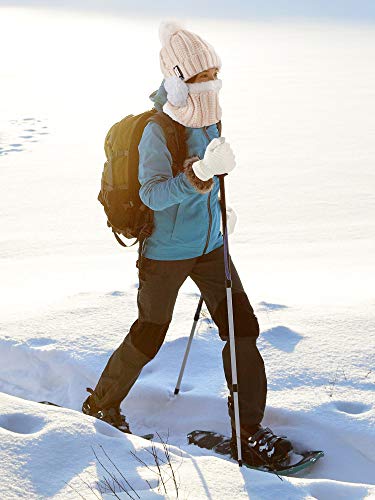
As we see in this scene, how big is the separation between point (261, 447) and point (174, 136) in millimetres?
1391

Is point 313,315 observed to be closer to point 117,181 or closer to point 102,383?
point 102,383

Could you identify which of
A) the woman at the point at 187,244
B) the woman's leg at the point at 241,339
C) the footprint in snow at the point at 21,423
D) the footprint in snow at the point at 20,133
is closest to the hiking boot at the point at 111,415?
the woman at the point at 187,244

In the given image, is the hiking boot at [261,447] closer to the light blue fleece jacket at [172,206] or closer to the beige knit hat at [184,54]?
the light blue fleece jacket at [172,206]

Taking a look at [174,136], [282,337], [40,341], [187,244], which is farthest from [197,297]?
[174,136]

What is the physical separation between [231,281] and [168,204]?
514 mm

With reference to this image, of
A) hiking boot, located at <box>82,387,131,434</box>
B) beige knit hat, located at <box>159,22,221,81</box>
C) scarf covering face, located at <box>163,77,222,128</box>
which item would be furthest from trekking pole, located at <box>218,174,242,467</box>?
hiking boot, located at <box>82,387,131,434</box>

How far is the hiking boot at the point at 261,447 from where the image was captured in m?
3.43

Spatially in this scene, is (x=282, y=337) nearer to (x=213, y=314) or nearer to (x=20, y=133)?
(x=213, y=314)

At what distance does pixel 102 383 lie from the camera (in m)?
3.74

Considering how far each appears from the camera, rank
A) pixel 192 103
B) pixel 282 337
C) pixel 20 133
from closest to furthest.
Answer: pixel 192 103
pixel 282 337
pixel 20 133

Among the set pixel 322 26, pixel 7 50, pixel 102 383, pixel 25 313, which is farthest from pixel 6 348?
pixel 322 26

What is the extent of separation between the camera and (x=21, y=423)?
303cm

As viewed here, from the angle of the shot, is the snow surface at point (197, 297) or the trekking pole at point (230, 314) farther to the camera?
the trekking pole at point (230, 314)

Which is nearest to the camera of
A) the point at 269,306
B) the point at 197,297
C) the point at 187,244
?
the point at 187,244
